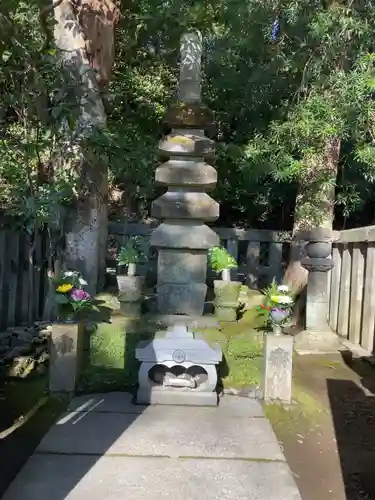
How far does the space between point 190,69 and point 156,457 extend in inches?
143

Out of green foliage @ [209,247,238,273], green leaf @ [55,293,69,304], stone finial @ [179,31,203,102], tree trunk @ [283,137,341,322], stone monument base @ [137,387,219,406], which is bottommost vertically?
stone monument base @ [137,387,219,406]

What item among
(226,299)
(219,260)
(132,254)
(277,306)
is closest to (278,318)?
(277,306)

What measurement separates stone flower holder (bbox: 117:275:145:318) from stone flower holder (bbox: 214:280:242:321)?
75 centimetres

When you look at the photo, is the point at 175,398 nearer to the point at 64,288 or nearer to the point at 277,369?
the point at 277,369

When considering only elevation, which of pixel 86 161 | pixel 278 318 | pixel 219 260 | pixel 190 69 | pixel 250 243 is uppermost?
pixel 190 69

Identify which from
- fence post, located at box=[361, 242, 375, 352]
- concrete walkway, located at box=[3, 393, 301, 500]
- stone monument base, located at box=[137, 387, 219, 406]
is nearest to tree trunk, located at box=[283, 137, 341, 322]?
fence post, located at box=[361, 242, 375, 352]

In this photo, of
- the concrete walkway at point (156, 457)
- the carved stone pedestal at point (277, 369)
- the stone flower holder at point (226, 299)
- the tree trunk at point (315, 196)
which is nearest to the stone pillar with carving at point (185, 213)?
the stone flower holder at point (226, 299)

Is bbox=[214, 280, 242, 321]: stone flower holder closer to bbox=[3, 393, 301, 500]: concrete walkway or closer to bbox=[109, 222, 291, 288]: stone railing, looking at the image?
bbox=[3, 393, 301, 500]: concrete walkway

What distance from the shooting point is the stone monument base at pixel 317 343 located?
518cm

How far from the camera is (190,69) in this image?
4.81 m

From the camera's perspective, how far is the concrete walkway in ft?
7.64

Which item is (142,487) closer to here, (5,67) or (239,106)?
(5,67)

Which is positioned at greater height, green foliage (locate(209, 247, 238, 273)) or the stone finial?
the stone finial

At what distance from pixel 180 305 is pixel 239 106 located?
15.9ft
